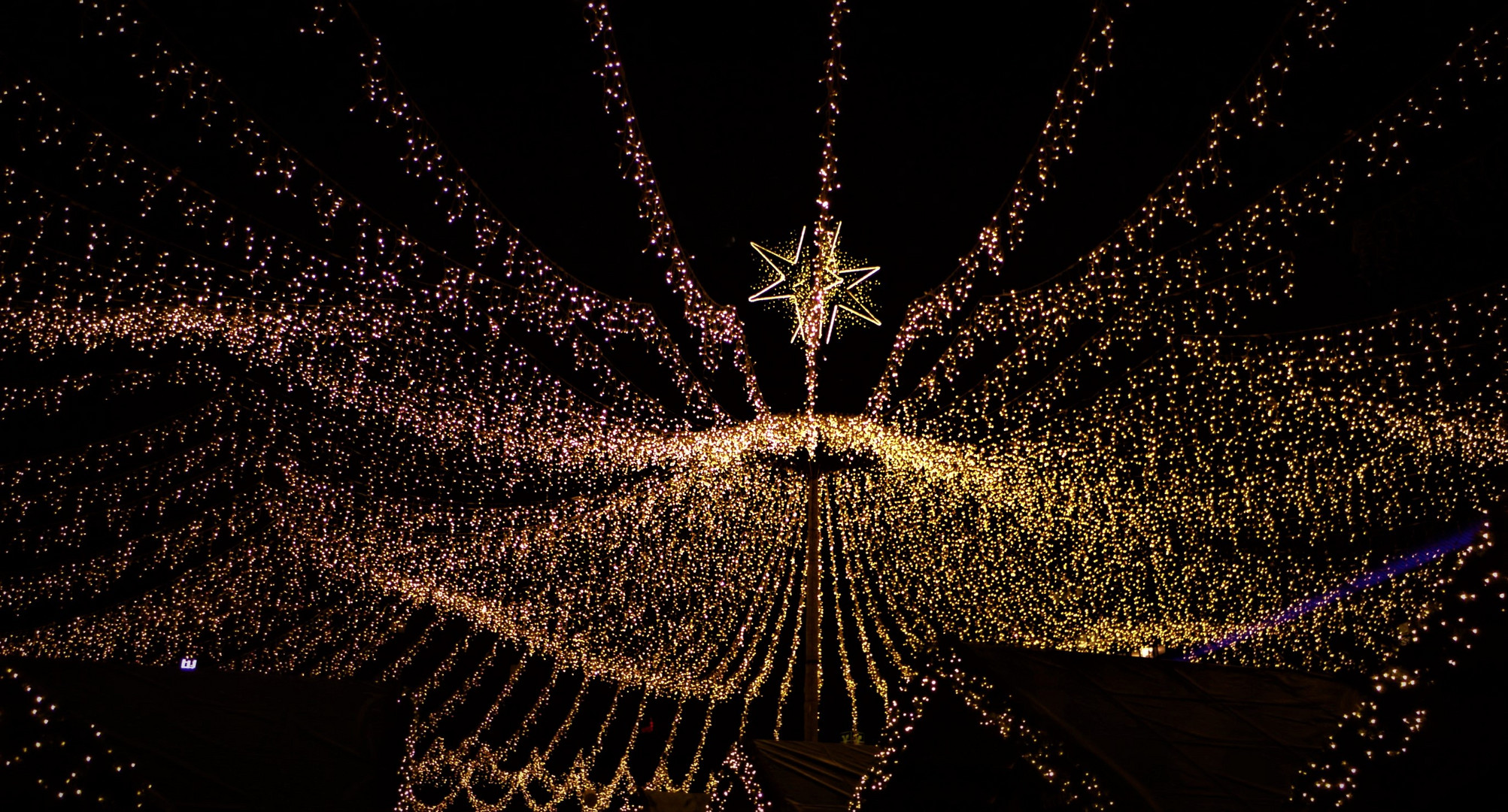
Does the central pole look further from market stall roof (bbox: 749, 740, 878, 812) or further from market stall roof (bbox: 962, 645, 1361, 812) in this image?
market stall roof (bbox: 962, 645, 1361, 812)

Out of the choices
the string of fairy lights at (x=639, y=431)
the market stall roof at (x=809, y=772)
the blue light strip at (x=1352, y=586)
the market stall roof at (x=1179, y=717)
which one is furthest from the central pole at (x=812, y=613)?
the market stall roof at (x=1179, y=717)

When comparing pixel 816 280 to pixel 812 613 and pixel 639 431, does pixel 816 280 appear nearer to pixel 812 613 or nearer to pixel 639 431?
pixel 639 431

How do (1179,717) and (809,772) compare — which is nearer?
(1179,717)

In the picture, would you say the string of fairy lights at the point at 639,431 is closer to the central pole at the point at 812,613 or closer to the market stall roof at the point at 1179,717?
the market stall roof at the point at 1179,717

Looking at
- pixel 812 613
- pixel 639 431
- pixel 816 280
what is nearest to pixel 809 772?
pixel 816 280

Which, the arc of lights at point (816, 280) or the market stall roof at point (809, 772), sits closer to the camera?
the market stall roof at point (809, 772)

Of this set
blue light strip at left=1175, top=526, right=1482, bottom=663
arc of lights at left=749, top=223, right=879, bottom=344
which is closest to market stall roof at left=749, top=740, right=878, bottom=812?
arc of lights at left=749, top=223, right=879, bottom=344
